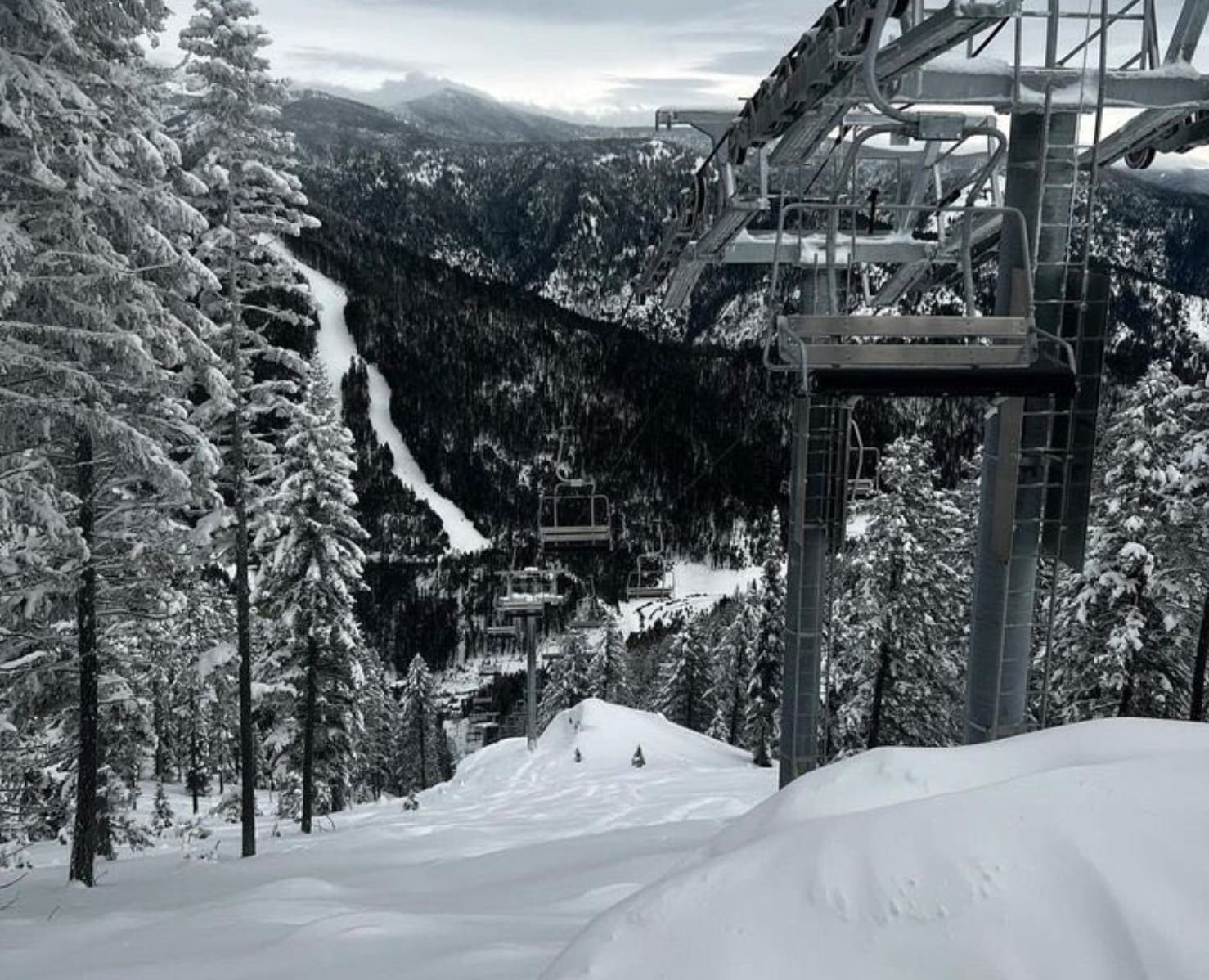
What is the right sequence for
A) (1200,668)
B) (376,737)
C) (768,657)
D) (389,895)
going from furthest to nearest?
1. (376,737)
2. (768,657)
3. (1200,668)
4. (389,895)

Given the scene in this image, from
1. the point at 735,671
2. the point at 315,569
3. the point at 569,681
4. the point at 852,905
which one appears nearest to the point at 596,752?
the point at 315,569

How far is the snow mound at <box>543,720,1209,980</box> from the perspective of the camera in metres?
3.08

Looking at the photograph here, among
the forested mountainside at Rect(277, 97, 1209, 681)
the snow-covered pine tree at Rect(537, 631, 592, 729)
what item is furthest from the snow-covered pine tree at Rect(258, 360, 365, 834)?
the forested mountainside at Rect(277, 97, 1209, 681)

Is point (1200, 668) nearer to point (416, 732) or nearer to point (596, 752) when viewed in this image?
point (596, 752)

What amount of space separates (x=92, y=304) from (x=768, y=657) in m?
26.5

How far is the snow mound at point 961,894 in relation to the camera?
308 centimetres

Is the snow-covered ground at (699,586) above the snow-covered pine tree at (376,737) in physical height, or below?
below

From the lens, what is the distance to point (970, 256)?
7938mm

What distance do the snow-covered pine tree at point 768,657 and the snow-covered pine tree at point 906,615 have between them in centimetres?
617

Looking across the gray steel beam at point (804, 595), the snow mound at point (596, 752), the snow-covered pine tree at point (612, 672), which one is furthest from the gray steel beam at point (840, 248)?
the snow-covered pine tree at point (612, 672)

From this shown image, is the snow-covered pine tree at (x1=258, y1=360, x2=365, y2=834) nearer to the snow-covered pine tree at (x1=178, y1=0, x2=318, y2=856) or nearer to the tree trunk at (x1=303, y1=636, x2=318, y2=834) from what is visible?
the tree trunk at (x1=303, y1=636, x2=318, y2=834)

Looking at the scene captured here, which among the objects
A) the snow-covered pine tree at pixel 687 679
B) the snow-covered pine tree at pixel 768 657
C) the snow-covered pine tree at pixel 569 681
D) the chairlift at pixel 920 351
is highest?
the chairlift at pixel 920 351

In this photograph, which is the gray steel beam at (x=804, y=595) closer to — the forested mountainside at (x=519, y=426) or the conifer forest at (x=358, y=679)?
the conifer forest at (x=358, y=679)

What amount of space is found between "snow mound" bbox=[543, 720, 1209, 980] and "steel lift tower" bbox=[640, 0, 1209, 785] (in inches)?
127
